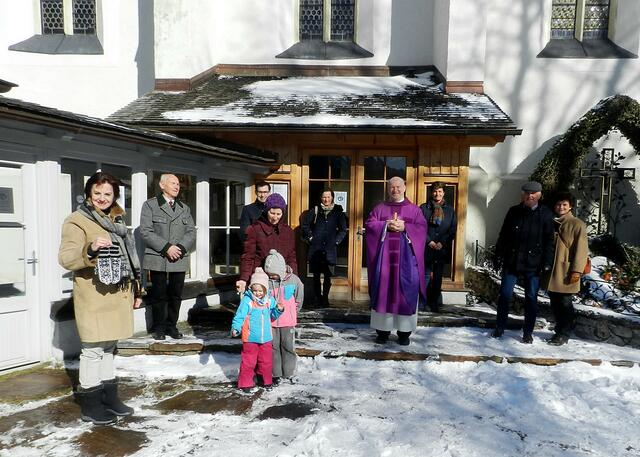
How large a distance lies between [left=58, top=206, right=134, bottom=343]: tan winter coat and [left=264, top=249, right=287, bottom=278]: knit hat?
1.18 m

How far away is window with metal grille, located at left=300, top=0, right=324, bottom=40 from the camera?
9.80 m

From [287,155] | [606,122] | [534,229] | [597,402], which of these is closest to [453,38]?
[606,122]

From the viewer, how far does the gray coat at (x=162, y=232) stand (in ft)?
15.3

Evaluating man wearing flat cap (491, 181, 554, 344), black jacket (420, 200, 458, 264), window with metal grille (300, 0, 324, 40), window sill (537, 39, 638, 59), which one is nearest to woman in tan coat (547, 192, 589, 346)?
man wearing flat cap (491, 181, 554, 344)

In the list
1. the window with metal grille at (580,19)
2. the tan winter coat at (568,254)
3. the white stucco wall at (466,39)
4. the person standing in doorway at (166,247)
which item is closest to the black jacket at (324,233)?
the person standing in doorway at (166,247)

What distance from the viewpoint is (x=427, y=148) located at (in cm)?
701

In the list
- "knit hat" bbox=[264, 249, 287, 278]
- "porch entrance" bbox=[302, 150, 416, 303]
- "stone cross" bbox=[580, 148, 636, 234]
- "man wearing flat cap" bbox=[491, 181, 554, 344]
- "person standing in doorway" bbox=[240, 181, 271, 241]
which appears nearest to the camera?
"knit hat" bbox=[264, 249, 287, 278]

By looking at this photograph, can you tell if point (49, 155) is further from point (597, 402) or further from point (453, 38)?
point (453, 38)

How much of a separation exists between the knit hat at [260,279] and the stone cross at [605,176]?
24.6ft

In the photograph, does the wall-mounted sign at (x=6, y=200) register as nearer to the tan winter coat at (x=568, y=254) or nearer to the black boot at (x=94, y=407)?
the black boot at (x=94, y=407)

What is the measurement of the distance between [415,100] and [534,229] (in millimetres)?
3714

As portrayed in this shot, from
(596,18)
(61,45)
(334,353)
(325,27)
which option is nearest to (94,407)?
(334,353)

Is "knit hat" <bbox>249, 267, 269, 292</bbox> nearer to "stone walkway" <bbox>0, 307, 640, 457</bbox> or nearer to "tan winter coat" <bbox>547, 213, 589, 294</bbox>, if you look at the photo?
"stone walkway" <bbox>0, 307, 640, 457</bbox>

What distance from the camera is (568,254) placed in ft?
15.7
